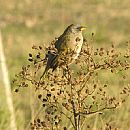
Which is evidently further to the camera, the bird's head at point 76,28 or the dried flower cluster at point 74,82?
the bird's head at point 76,28

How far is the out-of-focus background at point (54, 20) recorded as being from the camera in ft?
51.9

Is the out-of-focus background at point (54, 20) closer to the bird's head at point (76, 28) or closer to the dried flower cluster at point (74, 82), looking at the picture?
the bird's head at point (76, 28)

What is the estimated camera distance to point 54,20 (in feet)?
66.8

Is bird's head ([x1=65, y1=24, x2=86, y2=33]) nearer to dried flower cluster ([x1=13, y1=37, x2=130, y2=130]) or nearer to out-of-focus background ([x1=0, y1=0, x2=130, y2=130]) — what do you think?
dried flower cluster ([x1=13, y1=37, x2=130, y2=130])

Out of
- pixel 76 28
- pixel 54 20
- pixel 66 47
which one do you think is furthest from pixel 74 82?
pixel 54 20

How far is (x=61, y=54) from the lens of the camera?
3400mm

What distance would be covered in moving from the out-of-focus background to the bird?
9.90 m

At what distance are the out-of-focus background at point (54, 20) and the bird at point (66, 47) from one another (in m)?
9.90

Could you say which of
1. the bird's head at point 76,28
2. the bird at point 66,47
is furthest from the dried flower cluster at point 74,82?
the bird's head at point 76,28

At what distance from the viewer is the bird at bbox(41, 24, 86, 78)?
3400 mm

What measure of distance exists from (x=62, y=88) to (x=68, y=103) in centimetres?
8

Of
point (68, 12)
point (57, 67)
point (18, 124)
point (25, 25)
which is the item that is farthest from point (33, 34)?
point (57, 67)

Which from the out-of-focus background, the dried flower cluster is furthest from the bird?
the out-of-focus background

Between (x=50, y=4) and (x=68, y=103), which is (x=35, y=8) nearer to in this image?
(x=50, y=4)
